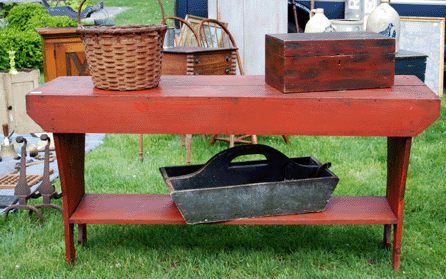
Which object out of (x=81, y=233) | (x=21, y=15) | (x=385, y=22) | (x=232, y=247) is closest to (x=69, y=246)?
(x=81, y=233)

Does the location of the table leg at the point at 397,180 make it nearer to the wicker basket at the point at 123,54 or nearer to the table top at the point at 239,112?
the table top at the point at 239,112

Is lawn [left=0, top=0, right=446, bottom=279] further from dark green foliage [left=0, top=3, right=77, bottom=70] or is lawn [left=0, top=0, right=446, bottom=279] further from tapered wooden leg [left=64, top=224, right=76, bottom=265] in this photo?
dark green foliage [left=0, top=3, right=77, bottom=70]

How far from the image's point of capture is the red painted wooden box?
2.13 metres

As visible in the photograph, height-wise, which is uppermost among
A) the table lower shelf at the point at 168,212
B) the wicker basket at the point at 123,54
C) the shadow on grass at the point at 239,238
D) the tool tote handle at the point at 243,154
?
the wicker basket at the point at 123,54

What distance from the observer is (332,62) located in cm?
217

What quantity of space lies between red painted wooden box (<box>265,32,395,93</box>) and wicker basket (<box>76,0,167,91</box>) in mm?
554

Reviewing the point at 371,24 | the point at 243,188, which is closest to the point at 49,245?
the point at 243,188

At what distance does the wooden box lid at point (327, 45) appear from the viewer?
212 centimetres

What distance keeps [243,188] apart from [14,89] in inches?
126

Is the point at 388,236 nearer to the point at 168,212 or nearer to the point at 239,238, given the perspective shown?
the point at 239,238

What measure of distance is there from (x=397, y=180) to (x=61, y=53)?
13.4ft

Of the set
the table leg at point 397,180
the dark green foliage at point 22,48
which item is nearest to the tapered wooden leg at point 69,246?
the table leg at point 397,180

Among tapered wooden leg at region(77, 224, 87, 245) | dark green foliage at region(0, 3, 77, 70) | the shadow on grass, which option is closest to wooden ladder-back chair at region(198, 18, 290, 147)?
the shadow on grass

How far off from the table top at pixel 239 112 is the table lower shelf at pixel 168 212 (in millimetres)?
461
